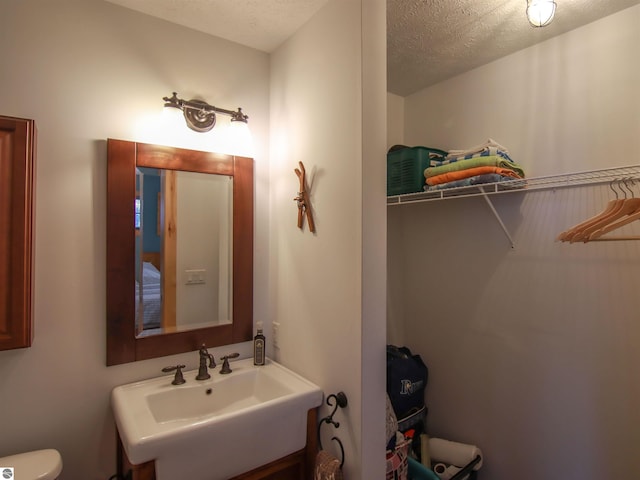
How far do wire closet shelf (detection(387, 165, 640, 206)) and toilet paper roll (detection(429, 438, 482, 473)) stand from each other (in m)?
1.41

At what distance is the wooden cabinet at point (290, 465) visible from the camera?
127cm

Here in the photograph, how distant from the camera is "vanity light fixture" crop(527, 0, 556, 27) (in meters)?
1.29

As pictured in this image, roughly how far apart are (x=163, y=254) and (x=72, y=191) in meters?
0.42

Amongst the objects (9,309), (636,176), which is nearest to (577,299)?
(636,176)

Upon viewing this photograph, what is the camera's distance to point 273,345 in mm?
1821

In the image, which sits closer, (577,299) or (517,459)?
(577,299)

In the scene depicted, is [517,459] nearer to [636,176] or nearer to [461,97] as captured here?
[636,176]

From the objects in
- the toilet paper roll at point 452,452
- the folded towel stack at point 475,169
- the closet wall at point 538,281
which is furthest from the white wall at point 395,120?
the toilet paper roll at point 452,452

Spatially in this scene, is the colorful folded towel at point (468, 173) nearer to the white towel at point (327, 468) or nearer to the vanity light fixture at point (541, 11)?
the vanity light fixture at point (541, 11)

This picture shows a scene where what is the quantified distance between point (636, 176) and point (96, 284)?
227 centimetres

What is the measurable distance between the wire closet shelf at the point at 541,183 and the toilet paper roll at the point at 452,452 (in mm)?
1414

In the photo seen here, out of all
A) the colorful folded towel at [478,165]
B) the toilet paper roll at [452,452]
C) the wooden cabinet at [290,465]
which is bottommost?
the toilet paper roll at [452,452]

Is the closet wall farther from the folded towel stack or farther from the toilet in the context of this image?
the toilet

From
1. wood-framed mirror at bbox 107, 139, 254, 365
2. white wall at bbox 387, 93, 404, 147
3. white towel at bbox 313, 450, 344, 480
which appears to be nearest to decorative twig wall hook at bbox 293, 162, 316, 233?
wood-framed mirror at bbox 107, 139, 254, 365
